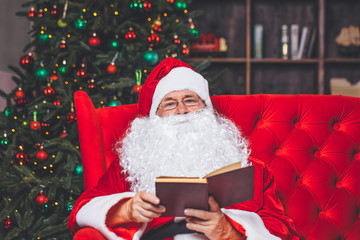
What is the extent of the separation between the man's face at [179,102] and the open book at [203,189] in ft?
2.01

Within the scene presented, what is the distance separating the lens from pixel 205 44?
329 centimetres

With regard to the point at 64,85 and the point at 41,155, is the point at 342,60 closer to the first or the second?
the point at 64,85

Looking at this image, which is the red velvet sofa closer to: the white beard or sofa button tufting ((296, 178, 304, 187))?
sofa button tufting ((296, 178, 304, 187))

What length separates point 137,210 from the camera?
3.87 feet

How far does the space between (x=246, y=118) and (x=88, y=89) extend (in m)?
1.18

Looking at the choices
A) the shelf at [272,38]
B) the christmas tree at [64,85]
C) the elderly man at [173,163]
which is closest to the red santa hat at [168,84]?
the elderly man at [173,163]

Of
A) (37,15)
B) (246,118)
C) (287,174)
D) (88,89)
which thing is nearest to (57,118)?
(88,89)

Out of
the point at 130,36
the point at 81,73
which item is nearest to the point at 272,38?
the point at 130,36

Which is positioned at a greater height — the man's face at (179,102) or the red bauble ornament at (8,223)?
the man's face at (179,102)

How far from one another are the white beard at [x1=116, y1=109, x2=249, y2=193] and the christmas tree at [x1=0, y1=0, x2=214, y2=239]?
0.68m

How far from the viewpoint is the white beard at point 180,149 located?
5.14ft

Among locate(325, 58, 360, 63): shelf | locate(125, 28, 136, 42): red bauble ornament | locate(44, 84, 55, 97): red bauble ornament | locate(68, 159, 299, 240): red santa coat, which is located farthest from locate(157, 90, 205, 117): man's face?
locate(325, 58, 360, 63): shelf

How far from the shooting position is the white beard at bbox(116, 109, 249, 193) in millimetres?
1565

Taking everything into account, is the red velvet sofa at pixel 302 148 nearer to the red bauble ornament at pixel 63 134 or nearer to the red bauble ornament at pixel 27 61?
the red bauble ornament at pixel 63 134
